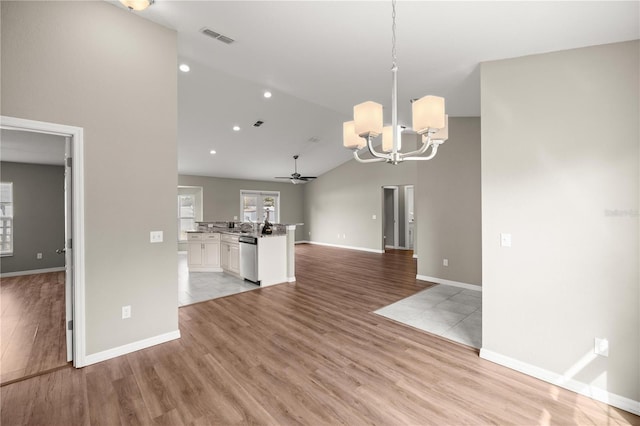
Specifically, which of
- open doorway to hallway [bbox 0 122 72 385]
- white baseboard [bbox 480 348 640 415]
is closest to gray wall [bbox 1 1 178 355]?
open doorway to hallway [bbox 0 122 72 385]

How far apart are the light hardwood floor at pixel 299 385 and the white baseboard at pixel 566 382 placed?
6 cm

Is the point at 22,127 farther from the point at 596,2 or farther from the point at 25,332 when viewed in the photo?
the point at 596,2

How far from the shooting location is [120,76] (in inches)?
105

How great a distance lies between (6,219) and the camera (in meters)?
5.96

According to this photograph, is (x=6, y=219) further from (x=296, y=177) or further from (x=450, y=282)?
(x=450, y=282)

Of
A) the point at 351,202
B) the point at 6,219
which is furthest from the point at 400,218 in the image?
the point at 6,219

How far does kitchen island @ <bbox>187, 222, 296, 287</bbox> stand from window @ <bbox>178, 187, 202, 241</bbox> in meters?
3.30

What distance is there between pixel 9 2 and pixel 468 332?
16.9 feet

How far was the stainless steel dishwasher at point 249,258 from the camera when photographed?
513cm

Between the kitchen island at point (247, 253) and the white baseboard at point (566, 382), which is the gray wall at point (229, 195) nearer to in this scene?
the kitchen island at point (247, 253)

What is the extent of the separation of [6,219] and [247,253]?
5393mm

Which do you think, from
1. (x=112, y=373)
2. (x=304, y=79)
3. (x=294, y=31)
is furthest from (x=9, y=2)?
(x=112, y=373)

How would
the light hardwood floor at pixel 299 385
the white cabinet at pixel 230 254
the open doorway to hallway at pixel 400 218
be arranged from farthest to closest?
1. the open doorway to hallway at pixel 400 218
2. the white cabinet at pixel 230 254
3. the light hardwood floor at pixel 299 385

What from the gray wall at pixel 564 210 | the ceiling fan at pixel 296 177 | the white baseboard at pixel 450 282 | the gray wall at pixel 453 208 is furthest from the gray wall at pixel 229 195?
the gray wall at pixel 564 210
